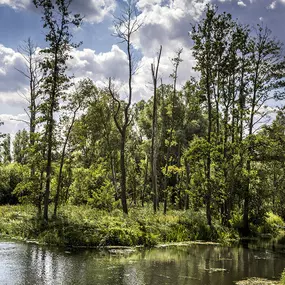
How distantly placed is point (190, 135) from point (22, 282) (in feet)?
116

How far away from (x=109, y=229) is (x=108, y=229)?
6 centimetres

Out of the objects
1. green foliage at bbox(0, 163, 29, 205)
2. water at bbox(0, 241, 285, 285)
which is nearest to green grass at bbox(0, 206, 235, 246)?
water at bbox(0, 241, 285, 285)

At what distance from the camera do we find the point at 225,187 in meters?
26.9

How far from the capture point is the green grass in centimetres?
1967

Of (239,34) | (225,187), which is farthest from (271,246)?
(239,34)

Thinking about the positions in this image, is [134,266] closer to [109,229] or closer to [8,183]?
[109,229]

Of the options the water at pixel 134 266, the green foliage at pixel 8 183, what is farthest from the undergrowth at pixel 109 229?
the green foliage at pixel 8 183

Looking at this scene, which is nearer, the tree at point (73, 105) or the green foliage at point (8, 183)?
the tree at point (73, 105)

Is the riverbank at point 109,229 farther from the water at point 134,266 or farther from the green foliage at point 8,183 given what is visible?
the green foliage at point 8,183

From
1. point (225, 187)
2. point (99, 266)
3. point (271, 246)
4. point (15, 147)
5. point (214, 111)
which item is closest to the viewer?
point (99, 266)

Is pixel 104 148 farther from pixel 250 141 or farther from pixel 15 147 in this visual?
pixel 15 147

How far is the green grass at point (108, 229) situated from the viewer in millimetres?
19672

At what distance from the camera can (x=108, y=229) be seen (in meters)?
20.0

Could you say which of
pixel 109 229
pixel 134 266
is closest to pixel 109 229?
pixel 109 229
